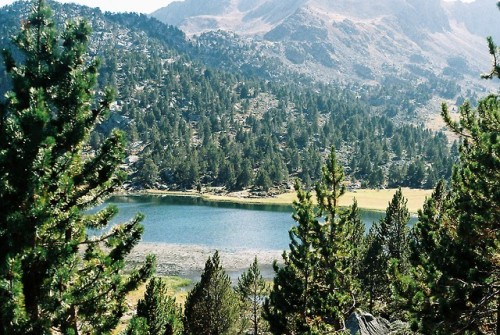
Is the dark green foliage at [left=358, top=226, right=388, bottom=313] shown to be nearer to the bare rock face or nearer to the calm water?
the bare rock face

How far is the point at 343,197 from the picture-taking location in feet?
527

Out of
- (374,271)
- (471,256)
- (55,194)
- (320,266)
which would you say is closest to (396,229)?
(374,271)

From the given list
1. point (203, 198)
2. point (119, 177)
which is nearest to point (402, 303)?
point (119, 177)

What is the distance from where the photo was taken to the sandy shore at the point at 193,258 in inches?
2832

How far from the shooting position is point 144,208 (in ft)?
435

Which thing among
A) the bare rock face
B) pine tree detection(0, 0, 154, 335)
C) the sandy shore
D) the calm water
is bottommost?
the sandy shore

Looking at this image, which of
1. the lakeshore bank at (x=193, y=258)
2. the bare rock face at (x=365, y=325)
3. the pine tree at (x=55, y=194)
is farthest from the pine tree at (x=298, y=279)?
the lakeshore bank at (x=193, y=258)

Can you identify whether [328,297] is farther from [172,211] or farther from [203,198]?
[203,198]

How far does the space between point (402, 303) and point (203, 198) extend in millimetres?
148371

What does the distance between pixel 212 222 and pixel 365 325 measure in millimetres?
86767

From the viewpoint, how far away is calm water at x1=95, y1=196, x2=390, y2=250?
317 ft

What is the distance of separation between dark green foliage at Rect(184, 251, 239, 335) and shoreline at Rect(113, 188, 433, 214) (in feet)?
377

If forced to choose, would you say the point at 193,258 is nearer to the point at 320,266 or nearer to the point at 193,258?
the point at 193,258

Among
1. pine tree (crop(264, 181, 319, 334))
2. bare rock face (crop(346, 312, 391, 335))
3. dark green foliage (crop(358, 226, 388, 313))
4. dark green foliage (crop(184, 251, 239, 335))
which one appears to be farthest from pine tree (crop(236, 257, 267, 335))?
dark green foliage (crop(358, 226, 388, 313))
